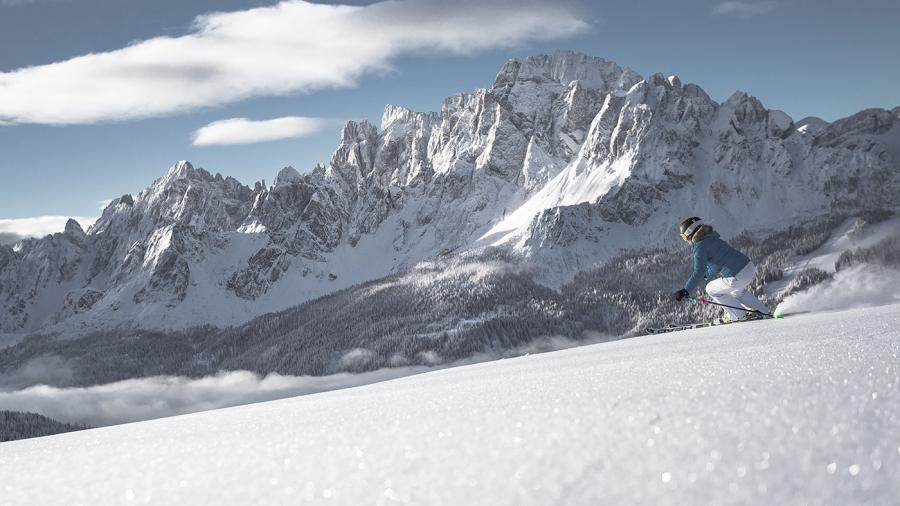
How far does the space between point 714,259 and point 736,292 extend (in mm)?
1042

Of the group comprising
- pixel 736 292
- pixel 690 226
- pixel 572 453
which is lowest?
pixel 736 292

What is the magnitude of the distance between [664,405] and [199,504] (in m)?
1.80

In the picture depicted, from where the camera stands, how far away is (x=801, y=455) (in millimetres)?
1647

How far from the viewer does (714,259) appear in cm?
1245

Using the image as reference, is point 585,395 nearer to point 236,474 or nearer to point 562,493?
point 562,493

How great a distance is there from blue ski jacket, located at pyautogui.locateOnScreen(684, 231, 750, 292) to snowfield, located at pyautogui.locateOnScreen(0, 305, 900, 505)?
31.2 feet

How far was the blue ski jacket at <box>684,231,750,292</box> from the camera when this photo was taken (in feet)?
40.5

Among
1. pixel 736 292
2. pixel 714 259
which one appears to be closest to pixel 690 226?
pixel 714 259

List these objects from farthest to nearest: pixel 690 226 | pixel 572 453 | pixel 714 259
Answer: pixel 690 226, pixel 714 259, pixel 572 453

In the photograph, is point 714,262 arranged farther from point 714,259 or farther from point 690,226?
point 690,226

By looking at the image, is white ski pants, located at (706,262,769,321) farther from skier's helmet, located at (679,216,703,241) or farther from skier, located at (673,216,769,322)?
skier's helmet, located at (679,216,703,241)

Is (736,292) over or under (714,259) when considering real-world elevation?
under

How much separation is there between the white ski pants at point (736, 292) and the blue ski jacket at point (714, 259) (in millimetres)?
184

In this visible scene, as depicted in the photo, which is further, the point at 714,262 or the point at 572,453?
the point at 714,262
